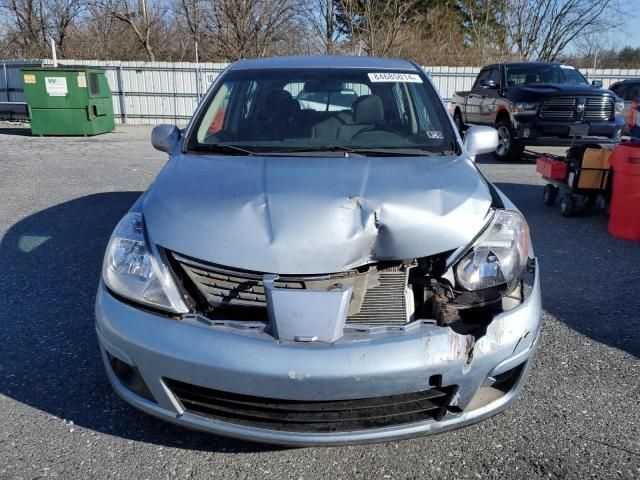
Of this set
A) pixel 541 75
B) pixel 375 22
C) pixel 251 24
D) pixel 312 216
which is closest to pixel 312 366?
pixel 312 216

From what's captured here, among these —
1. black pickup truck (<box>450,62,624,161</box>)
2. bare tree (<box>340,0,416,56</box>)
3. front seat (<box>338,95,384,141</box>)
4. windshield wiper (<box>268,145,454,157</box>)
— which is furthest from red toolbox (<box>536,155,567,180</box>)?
bare tree (<box>340,0,416,56</box>)

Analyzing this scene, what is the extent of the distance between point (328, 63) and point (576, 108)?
7.46 m

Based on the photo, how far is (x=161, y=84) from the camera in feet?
56.6

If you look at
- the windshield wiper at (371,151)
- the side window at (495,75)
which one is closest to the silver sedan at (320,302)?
the windshield wiper at (371,151)

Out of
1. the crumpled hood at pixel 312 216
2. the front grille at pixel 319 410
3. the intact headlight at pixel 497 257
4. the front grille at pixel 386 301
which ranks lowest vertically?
the front grille at pixel 319 410

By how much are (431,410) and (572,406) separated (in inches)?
40.3

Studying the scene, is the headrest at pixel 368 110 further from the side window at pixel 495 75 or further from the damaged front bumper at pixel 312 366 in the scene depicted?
the side window at pixel 495 75

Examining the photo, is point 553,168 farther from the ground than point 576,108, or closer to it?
closer to it

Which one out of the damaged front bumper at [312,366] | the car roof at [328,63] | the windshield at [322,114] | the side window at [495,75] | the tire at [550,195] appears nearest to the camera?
the damaged front bumper at [312,366]

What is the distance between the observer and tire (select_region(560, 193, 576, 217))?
620 cm

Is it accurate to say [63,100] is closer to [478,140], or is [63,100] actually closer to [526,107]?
[526,107]

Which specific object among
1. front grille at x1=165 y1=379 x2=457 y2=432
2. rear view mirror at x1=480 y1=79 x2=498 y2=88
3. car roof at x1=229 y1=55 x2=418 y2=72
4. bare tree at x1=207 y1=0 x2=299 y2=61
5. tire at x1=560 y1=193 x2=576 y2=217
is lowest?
tire at x1=560 y1=193 x2=576 y2=217

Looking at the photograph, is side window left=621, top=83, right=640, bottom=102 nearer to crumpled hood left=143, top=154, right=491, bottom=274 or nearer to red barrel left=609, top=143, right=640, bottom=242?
red barrel left=609, top=143, right=640, bottom=242

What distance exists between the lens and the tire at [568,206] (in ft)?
20.3
